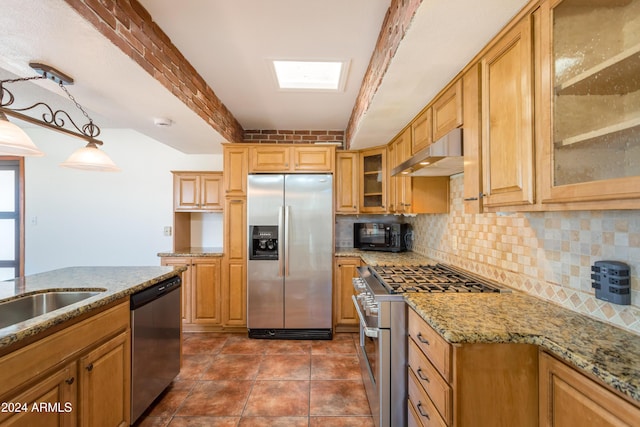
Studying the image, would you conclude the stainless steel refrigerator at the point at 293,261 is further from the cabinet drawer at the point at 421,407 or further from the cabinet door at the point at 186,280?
the cabinet drawer at the point at 421,407

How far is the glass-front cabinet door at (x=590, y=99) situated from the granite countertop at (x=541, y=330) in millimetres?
487

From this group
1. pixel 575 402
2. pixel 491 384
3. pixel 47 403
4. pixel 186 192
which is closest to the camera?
pixel 575 402

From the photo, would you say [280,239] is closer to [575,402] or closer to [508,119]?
[508,119]

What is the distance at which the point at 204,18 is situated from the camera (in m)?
1.61

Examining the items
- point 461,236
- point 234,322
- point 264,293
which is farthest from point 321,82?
point 234,322

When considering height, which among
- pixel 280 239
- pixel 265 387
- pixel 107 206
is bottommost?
pixel 265 387

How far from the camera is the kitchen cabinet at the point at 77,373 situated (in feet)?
3.46

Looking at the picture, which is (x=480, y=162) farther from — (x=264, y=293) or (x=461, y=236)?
(x=264, y=293)

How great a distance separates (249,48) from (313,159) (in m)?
1.44

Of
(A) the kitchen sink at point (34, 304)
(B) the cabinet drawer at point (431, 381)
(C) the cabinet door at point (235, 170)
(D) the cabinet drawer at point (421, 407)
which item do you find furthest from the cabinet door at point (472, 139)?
(C) the cabinet door at point (235, 170)

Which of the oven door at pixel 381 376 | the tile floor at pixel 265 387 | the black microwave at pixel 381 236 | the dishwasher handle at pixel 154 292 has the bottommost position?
the tile floor at pixel 265 387

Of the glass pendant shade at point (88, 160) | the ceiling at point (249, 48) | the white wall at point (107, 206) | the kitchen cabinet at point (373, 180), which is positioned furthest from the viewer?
the white wall at point (107, 206)

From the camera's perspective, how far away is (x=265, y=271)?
310 centimetres

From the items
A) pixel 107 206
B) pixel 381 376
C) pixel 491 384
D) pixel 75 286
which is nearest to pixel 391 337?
pixel 381 376
